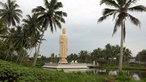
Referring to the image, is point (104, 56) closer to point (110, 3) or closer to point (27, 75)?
point (110, 3)

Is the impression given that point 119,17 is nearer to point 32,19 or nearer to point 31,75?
point 31,75

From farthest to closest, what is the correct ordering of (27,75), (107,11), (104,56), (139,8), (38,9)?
(104,56), (38,9), (107,11), (139,8), (27,75)

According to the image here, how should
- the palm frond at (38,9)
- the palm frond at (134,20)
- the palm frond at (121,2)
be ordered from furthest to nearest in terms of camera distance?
the palm frond at (38,9) < the palm frond at (121,2) < the palm frond at (134,20)

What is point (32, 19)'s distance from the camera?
50406 millimetres

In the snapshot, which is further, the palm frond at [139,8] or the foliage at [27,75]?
the palm frond at [139,8]

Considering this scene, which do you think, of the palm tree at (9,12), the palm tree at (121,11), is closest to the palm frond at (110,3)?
the palm tree at (121,11)

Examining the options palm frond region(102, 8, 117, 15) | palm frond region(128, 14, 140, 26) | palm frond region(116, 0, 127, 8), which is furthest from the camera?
palm frond region(102, 8, 117, 15)

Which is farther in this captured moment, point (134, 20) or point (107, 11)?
point (107, 11)

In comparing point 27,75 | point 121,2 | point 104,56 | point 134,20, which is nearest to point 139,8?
point 134,20

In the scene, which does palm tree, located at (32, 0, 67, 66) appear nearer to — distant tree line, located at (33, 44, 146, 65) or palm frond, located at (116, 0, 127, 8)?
palm frond, located at (116, 0, 127, 8)

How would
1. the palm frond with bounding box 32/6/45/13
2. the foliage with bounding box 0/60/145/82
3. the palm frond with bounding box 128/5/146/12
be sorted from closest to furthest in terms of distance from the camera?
the foliage with bounding box 0/60/145/82, the palm frond with bounding box 128/5/146/12, the palm frond with bounding box 32/6/45/13

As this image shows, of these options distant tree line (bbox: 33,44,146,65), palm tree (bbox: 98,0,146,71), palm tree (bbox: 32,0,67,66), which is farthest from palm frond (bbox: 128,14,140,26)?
distant tree line (bbox: 33,44,146,65)

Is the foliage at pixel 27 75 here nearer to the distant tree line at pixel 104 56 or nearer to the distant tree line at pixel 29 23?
the distant tree line at pixel 29 23

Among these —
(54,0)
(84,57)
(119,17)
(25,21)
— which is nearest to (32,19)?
(25,21)
